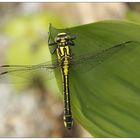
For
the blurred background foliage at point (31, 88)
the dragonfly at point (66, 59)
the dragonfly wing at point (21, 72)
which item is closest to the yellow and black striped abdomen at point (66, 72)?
the dragonfly at point (66, 59)

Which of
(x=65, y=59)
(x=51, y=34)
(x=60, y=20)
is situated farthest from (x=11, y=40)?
(x=51, y=34)

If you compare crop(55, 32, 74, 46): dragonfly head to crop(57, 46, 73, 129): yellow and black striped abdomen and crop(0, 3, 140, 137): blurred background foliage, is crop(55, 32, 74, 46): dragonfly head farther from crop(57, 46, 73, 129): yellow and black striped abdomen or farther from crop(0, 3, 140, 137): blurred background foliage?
crop(0, 3, 140, 137): blurred background foliage

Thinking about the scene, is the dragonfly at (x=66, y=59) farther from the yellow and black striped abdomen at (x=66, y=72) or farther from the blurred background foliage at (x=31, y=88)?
the blurred background foliage at (x=31, y=88)

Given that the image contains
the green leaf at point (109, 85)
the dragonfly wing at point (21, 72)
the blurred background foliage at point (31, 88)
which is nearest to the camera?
the green leaf at point (109, 85)

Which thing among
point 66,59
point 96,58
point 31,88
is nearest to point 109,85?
point 96,58

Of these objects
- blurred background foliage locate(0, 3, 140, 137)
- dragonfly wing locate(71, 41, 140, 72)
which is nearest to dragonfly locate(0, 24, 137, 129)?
dragonfly wing locate(71, 41, 140, 72)

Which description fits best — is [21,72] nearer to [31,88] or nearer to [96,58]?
[96,58]

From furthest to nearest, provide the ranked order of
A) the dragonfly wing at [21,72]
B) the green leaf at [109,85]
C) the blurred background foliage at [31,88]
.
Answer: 1. the blurred background foliage at [31,88]
2. the dragonfly wing at [21,72]
3. the green leaf at [109,85]
